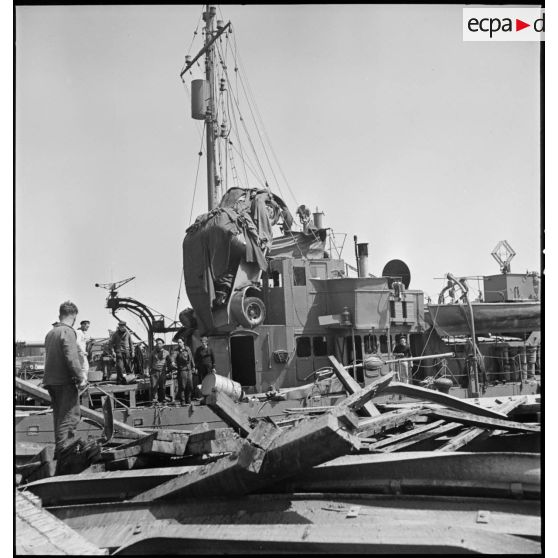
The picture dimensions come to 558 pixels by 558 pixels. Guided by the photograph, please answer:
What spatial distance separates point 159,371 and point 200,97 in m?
8.67

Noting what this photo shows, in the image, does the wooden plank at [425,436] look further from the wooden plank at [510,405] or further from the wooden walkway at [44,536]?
the wooden walkway at [44,536]

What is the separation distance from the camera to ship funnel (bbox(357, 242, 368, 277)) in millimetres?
16469

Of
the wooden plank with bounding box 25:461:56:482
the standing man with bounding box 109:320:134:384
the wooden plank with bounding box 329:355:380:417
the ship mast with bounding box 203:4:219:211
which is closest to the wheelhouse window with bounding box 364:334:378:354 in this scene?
the standing man with bounding box 109:320:134:384

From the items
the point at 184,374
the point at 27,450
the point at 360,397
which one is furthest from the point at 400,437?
the point at 184,374

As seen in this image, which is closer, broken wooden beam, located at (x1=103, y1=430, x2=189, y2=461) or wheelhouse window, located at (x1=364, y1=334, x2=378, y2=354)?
broken wooden beam, located at (x1=103, y1=430, x2=189, y2=461)

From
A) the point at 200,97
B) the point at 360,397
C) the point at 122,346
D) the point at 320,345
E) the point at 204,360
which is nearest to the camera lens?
the point at 360,397

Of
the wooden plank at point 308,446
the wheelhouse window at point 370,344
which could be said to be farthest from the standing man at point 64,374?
the wheelhouse window at point 370,344

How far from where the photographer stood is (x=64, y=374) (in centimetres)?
590

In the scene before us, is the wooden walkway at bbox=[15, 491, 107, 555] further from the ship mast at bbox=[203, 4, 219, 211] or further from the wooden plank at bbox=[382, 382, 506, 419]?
the ship mast at bbox=[203, 4, 219, 211]

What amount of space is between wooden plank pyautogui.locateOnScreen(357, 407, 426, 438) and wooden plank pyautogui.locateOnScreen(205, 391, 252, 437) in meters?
1.16

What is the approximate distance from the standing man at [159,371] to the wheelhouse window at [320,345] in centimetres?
332

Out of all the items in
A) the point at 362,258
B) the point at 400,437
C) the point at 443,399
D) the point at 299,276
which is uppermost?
the point at 362,258

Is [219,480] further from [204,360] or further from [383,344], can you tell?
[383,344]
